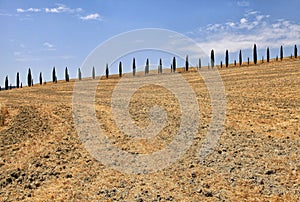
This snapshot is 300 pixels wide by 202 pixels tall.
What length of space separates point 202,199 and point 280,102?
15200 mm

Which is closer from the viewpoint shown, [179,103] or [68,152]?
[68,152]

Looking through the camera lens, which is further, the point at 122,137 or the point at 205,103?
the point at 205,103

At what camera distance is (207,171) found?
32.8 feet

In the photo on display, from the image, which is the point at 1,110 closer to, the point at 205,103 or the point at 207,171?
the point at 205,103

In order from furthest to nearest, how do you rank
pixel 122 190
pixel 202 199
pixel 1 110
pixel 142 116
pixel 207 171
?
pixel 1 110 → pixel 142 116 → pixel 207 171 → pixel 122 190 → pixel 202 199

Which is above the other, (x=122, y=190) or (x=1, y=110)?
(x=1, y=110)

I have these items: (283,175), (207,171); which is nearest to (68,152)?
(207,171)

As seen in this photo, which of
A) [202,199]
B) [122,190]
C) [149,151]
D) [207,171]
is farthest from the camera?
[149,151]

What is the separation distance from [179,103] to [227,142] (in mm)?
9756

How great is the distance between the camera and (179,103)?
22234mm

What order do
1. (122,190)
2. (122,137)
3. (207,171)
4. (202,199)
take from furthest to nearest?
(122,137), (207,171), (122,190), (202,199)

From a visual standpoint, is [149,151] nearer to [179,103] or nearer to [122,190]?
[122,190]

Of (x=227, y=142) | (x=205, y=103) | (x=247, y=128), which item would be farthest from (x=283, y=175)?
(x=205, y=103)

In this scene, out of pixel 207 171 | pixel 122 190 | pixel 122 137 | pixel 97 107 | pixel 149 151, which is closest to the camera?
pixel 122 190
